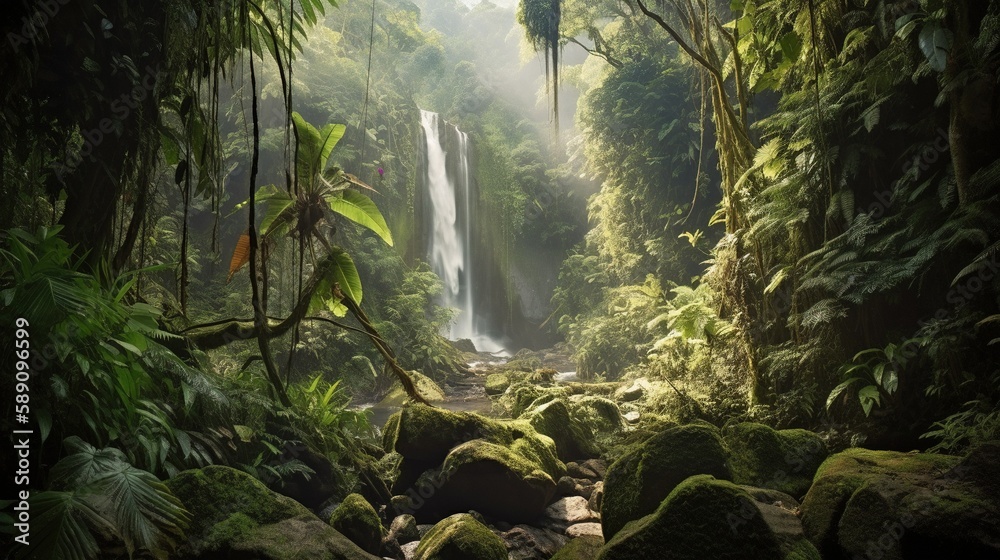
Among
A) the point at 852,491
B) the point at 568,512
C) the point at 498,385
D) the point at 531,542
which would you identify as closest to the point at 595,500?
the point at 568,512

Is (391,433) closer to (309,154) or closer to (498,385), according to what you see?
(309,154)

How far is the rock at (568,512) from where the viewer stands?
5.53 metres

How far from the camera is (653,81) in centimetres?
1570

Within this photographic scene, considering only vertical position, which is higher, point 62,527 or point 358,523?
point 62,527

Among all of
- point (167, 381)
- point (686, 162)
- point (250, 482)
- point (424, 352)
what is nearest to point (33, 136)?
point (167, 381)

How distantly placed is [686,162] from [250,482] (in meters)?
13.6

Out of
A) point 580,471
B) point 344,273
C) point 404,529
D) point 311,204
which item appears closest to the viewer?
point 404,529

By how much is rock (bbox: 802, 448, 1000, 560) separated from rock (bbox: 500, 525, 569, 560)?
7.03ft

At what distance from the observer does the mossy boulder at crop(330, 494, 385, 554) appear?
443 cm

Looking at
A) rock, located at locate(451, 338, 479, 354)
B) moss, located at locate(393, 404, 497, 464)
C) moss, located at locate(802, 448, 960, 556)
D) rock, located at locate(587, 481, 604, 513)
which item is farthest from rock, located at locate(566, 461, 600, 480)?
rock, located at locate(451, 338, 479, 354)

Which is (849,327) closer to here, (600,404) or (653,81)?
(600,404)

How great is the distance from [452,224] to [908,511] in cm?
2025

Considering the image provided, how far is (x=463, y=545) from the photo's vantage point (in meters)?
4.14

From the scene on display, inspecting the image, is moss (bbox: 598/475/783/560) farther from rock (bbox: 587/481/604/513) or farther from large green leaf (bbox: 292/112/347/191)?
large green leaf (bbox: 292/112/347/191)
